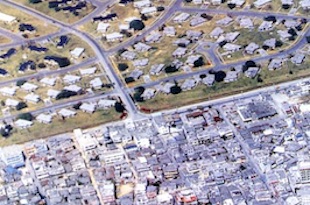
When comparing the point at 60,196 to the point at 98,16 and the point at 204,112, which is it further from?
the point at 98,16

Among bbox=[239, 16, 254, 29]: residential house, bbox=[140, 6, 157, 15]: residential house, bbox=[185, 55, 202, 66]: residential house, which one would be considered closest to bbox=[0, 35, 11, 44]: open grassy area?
bbox=[140, 6, 157, 15]: residential house

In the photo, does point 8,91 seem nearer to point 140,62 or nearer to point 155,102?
point 140,62

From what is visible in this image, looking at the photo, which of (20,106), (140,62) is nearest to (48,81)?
(20,106)

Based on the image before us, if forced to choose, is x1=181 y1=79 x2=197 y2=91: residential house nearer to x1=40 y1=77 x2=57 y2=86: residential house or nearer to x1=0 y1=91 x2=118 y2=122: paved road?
x1=0 y1=91 x2=118 y2=122: paved road

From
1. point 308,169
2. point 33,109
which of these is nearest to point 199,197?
point 308,169

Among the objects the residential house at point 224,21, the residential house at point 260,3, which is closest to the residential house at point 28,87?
the residential house at point 224,21

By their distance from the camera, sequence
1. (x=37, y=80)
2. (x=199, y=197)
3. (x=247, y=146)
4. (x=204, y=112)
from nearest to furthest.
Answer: (x=199, y=197) → (x=247, y=146) → (x=204, y=112) → (x=37, y=80)

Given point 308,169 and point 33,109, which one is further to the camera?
point 33,109

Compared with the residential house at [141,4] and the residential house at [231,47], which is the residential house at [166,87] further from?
the residential house at [141,4]
